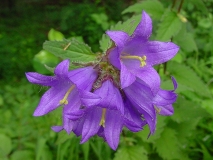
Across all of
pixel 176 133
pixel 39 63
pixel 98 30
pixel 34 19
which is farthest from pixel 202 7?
pixel 34 19

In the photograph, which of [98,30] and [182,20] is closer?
[182,20]

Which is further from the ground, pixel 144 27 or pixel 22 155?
pixel 144 27

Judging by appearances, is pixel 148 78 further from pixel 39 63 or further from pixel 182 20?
pixel 39 63

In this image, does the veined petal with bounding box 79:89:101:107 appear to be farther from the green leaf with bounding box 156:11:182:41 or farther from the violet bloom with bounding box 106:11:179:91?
the green leaf with bounding box 156:11:182:41

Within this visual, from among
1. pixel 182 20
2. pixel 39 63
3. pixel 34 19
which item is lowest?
pixel 34 19

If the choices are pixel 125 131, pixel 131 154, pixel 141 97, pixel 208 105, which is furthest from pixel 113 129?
pixel 208 105

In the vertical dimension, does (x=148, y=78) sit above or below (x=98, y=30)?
above

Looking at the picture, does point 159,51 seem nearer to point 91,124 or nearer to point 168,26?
point 91,124
